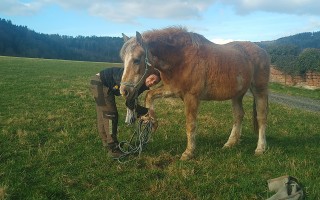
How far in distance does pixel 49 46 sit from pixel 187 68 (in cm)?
14349

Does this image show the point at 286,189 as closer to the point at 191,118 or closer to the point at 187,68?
the point at 191,118

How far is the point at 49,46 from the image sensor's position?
141125 mm

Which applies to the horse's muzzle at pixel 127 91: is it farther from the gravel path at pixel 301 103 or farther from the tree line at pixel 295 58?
the tree line at pixel 295 58

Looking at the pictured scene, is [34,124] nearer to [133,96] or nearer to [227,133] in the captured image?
[133,96]

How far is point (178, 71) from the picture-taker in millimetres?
7199

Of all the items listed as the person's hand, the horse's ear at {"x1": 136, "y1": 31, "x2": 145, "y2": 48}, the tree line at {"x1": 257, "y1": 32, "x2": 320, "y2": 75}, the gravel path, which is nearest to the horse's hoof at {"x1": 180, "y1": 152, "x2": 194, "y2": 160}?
the person's hand

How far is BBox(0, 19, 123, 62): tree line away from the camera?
5059 inches

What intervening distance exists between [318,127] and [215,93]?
5482 millimetres

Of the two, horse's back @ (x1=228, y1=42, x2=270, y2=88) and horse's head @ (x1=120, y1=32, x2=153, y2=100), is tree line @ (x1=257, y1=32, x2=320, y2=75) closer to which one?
horse's back @ (x1=228, y1=42, x2=270, y2=88)

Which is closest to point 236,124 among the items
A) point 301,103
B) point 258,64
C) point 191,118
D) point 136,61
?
point 258,64

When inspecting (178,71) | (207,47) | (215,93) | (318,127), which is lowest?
(318,127)

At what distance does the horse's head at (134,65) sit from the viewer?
6.33 meters

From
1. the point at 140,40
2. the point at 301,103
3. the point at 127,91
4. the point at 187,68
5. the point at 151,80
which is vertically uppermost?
the point at 140,40

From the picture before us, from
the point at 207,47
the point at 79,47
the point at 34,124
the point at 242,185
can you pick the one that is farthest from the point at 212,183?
the point at 79,47
